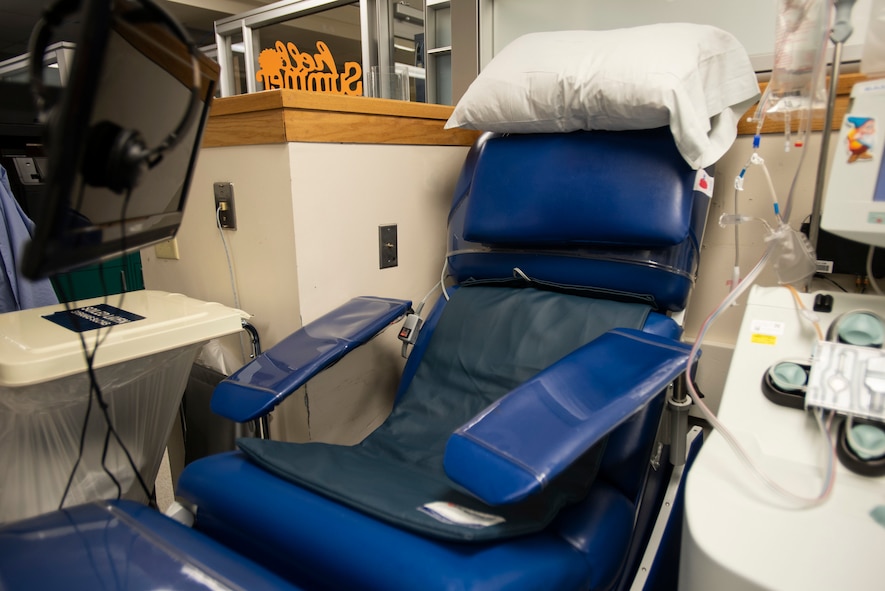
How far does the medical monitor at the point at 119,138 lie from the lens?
0.51 meters

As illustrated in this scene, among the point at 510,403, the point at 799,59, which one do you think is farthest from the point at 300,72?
the point at 510,403

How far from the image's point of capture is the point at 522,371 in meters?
1.15

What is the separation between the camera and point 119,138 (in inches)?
22.7

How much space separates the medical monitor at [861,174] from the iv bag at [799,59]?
216 millimetres

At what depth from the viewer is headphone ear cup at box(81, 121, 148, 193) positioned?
0.56 m

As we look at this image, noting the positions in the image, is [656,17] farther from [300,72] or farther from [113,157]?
[300,72]

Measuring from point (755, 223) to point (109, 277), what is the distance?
2834 millimetres

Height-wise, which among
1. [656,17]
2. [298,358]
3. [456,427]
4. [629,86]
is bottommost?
[456,427]

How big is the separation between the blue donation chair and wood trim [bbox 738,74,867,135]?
0.80ft

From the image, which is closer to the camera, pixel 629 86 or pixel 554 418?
pixel 554 418

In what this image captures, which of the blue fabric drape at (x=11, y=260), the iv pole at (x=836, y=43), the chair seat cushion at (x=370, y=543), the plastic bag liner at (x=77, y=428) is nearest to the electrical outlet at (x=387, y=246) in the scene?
the plastic bag liner at (x=77, y=428)

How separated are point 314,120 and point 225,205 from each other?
334mm

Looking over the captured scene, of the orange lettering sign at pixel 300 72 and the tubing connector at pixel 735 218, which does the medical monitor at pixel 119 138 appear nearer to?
the tubing connector at pixel 735 218

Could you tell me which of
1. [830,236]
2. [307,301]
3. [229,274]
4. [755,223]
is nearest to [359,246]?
[307,301]
